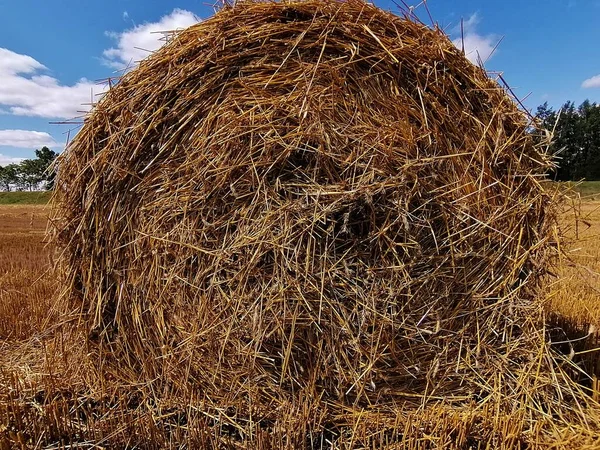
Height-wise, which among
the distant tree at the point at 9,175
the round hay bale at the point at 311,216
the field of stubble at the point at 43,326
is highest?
the distant tree at the point at 9,175

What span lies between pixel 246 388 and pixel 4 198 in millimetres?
33621

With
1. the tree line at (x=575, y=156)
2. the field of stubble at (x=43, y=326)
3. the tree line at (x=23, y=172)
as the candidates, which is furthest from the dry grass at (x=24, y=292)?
the tree line at (x=23, y=172)

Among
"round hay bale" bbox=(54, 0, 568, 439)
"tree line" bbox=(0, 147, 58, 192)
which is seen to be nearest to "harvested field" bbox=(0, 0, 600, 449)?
"round hay bale" bbox=(54, 0, 568, 439)

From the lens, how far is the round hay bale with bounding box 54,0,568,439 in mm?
2014

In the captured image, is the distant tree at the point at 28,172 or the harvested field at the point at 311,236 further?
the distant tree at the point at 28,172

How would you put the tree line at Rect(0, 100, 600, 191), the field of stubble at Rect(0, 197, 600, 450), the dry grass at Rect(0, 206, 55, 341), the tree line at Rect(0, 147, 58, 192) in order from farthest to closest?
1. the tree line at Rect(0, 147, 58, 192)
2. the tree line at Rect(0, 100, 600, 191)
3. the dry grass at Rect(0, 206, 55, 341)
4. the field of stubble at Rect(0, 197, 600, 450)

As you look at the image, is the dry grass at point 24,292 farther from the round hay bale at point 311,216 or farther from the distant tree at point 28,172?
the distant tree at point 28,172

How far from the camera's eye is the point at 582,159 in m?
36.0

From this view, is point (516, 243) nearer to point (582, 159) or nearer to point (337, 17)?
point (337, 17)

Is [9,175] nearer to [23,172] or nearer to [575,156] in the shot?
[23,172]

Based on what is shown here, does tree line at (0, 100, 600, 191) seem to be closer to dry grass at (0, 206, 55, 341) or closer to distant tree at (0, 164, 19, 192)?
distant tree at (0, 164, 19, 192)

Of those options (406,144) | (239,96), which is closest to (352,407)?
(406,144)

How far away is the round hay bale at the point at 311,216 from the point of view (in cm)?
201

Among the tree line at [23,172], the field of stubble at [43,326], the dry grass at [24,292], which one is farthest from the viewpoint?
the tree line at [23,172]
